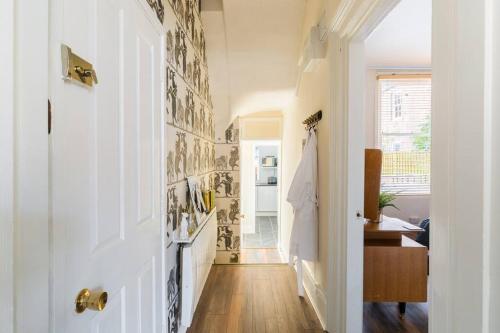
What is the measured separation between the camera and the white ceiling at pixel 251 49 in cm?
272

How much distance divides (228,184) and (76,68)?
347 cm

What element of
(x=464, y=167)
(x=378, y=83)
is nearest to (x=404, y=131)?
(x=378, y=83)

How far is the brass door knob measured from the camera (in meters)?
0.75

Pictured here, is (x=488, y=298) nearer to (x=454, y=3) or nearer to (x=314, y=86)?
(x=454, y=3)

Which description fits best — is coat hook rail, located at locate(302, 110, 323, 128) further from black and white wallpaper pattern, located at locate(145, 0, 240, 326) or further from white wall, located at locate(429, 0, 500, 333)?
white wall, located at locate(429, 0, 500, 333)

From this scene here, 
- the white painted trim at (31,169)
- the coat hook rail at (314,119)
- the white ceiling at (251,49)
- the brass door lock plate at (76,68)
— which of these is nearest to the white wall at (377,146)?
the white ceiling at (251,49)

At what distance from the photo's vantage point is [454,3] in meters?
0.73

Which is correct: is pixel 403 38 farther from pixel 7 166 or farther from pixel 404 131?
pixel 7 166

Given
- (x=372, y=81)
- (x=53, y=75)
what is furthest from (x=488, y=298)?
(x=372, y=81)

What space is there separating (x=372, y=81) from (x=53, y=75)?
12.9ft

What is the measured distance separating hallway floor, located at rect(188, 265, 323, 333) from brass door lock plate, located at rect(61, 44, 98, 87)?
202cm

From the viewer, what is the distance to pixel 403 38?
9.68 ft

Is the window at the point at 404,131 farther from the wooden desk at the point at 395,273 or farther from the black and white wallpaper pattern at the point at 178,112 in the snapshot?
the black and white wallpaper pattern at the point at 178,112

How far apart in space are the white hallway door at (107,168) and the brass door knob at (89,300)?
0.02 metres
